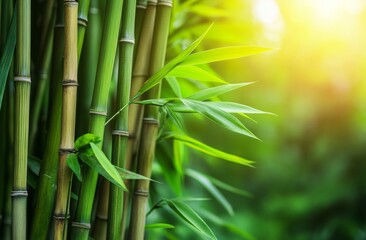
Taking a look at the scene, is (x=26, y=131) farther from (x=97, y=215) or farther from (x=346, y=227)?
(x=346, y=227)

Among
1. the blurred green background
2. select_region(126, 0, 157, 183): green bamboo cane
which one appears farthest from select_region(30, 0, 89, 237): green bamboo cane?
the blurred green background

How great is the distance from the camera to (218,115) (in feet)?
2.47

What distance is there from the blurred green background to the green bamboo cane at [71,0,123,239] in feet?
5.23

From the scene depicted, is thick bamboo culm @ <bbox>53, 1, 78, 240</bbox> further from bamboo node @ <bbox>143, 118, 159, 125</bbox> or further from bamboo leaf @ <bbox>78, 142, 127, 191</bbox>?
bamboo node @ <bbox>143, 118, 159, 125</bbox>

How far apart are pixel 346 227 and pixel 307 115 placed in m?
0.59

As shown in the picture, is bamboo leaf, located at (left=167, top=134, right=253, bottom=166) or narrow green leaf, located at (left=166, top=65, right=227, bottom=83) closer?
narrow green leaf, located at (left=166, top=65, right=227, bottom=83)

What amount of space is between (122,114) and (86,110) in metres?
0.12

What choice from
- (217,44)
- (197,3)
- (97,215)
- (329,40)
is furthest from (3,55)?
(329,40)

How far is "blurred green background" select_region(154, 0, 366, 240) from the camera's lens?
2524 millimetres

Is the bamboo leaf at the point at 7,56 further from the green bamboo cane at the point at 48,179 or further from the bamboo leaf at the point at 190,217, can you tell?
the bamboo leaf at the point at 190,217

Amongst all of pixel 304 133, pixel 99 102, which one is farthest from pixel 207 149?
pixel 304 133

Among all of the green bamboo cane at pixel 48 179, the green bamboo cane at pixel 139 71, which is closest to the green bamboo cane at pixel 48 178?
the green bamboo cane at pixel 48 179

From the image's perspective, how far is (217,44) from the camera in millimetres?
2271

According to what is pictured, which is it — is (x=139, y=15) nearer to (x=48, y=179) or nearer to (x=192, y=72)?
(x=192, y=72)
